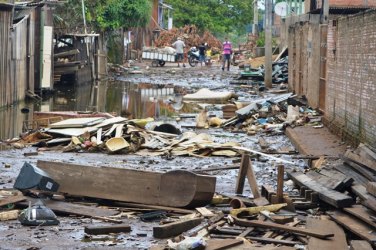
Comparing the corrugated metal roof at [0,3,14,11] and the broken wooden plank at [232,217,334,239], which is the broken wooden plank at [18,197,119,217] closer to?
the broken wooden plank at [232,217,334,239]

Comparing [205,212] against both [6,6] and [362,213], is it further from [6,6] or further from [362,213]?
[6,6]

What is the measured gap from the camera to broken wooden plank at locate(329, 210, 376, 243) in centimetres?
770

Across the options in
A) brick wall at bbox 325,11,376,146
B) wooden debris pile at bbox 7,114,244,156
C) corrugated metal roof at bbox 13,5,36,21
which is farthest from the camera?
corrugated metal roof at bbox 13,5,36,21

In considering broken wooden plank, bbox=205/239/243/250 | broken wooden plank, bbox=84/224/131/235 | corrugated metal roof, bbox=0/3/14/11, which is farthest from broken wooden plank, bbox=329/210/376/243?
corrugated metal roof, bbox=0/3/14/11

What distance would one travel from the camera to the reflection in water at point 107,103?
21.7m

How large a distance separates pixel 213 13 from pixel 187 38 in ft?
43.2

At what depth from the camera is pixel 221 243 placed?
25.2 ft

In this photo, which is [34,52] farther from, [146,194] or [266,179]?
[146,194]

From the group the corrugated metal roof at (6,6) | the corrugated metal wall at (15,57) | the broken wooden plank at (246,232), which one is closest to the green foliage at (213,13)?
the corrugated metal wall at (15,57)

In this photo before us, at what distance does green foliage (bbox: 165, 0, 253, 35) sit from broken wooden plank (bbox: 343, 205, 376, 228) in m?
67.0

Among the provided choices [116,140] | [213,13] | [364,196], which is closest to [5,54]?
[116,140]

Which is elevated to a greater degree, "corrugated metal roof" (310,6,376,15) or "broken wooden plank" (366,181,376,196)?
"corrugated metal roof" (310,6,376,15)

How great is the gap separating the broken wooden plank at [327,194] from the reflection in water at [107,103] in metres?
9.08

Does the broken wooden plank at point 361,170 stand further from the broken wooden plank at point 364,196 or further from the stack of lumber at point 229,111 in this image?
the stack of lumber at point 229,111
